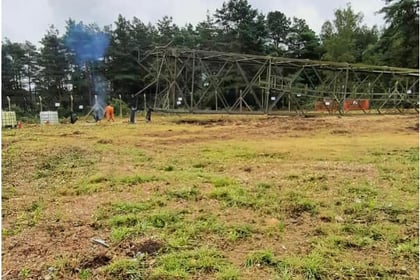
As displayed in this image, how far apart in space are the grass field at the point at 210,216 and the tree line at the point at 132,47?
81.6 ft

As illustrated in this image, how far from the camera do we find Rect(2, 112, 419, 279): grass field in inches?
98.6

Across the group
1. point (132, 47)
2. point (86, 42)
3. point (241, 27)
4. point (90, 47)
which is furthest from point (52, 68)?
point (241, 27)

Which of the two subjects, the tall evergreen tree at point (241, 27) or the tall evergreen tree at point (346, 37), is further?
the tall evergreen tree at point (346, 37)

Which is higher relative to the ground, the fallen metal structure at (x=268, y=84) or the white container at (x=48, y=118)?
the fallen metal structure at (x=268, y=84)

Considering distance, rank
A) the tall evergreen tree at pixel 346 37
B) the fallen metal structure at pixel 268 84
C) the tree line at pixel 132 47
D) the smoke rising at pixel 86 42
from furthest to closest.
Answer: the smoke rising at pixel 86 42, the tall evergreen tree at pixel 346 37, the tree line at pixel 132 47, the fallen metal structure at pixel 268 84

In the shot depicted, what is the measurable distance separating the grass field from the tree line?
24865 millimetres

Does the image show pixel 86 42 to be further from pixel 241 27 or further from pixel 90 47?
pixel 241 27

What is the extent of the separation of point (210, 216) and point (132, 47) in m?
30.9

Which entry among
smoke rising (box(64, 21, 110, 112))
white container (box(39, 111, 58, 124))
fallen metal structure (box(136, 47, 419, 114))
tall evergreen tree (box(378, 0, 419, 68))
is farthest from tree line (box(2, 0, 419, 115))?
white container (box(39, 111, 58, 124))

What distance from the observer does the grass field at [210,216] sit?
2.50 metres

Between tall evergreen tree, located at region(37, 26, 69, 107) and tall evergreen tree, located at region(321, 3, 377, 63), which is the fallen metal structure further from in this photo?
tall evergreen tree, located at region(37, 26, 69, 107)

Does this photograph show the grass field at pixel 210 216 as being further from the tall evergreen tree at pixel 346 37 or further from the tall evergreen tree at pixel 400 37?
the tall evergreen tree at pixel 346 37

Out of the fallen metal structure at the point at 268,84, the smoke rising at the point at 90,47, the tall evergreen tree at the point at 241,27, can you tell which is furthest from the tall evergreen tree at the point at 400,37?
the smoke rising at the point at 90,47

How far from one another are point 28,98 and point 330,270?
106 ft
